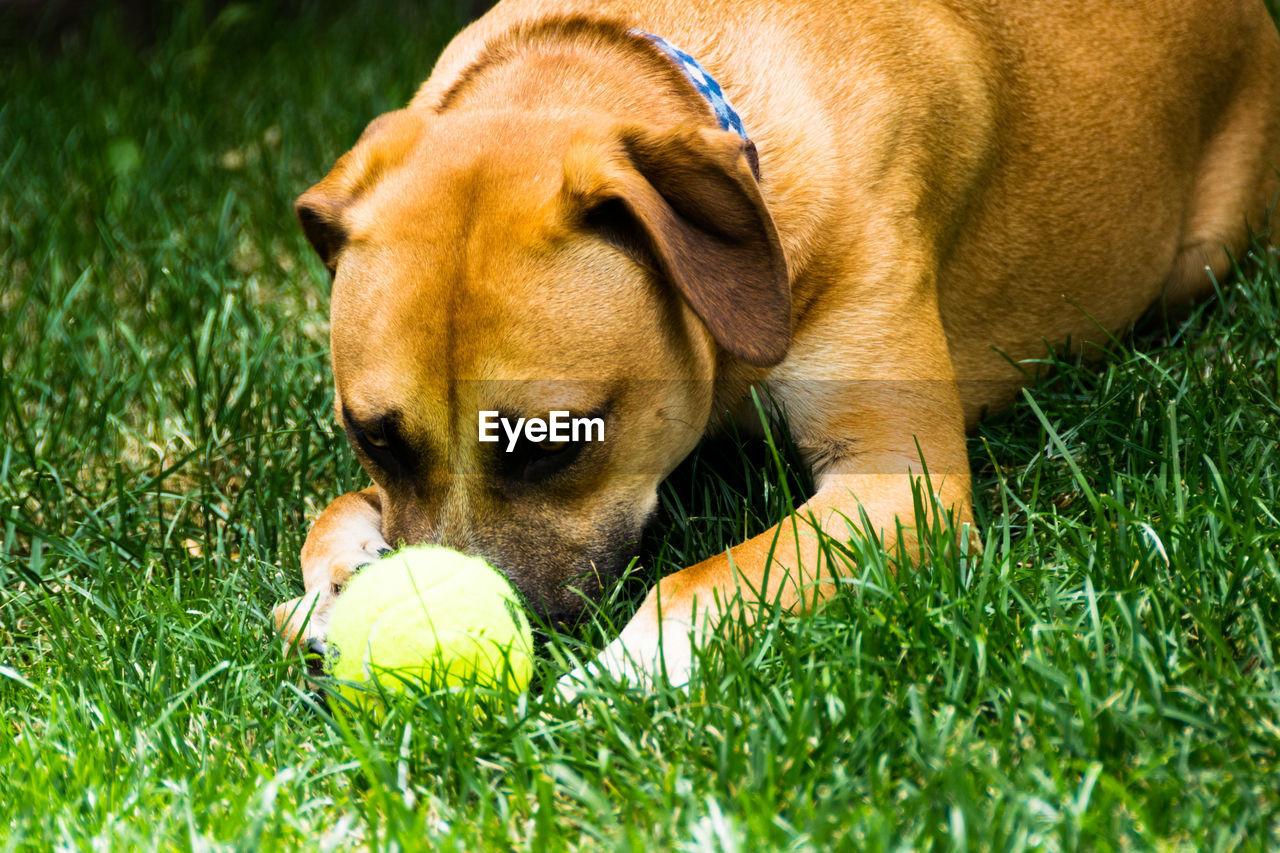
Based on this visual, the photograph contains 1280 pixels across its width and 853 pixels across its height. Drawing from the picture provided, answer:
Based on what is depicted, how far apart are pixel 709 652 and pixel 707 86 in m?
1.20

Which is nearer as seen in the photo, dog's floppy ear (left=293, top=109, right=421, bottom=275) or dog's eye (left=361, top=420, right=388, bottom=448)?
dog's eye (left=361, top=420, right=388, bottom=448)

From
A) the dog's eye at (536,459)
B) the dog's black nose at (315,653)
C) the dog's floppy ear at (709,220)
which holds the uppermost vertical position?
the dog's floppy ear at (709,220)

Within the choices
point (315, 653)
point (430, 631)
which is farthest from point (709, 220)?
point (315, 653)

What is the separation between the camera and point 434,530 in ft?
7.97

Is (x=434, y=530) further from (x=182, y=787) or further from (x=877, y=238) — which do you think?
(x=877, y=238)

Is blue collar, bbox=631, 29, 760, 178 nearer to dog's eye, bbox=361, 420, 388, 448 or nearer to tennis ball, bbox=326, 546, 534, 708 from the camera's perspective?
dog's eye, bbox=361, 420, 388, 448

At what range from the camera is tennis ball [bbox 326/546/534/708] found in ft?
7.18

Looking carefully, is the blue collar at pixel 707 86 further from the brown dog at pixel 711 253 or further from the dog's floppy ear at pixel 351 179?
the dog's floppy ear at pixel 351 179

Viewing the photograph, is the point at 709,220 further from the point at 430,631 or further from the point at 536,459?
the point at 430,631

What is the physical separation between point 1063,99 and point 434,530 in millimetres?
1989

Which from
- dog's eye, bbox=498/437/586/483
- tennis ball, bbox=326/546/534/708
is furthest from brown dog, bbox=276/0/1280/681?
tennis ball, bbox=326/546/534/708

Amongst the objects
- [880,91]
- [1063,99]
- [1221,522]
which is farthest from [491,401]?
[1063,99]

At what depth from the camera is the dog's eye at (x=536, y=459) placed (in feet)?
7.76

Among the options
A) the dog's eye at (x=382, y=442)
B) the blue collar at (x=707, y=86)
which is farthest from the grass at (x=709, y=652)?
the blue collar at (x=707, y=86)
